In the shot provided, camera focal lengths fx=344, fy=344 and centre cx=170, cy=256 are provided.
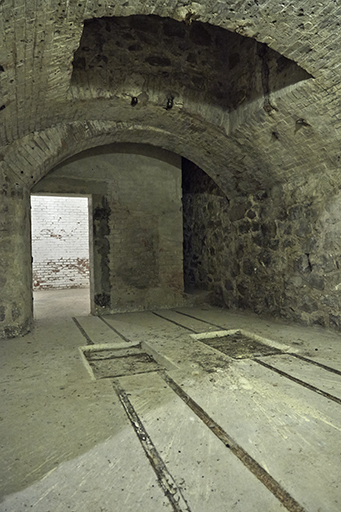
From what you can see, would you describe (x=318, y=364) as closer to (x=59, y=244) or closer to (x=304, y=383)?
(x=304, y=383)

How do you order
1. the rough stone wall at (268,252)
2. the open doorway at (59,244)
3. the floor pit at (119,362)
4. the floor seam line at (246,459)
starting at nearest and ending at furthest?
the floor seam line at (246,459) → the floor pit at (119,362) → the rough stone wall at (268,252) → the open doorway at (59,244)

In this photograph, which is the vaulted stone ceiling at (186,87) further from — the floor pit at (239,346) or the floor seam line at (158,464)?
the floor seam line at (158,464)

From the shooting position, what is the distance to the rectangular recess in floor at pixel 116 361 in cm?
271

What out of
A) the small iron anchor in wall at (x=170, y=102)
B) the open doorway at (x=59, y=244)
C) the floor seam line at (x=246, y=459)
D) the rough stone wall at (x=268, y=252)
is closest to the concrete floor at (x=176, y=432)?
the floor seam line at (x=246, y=459)

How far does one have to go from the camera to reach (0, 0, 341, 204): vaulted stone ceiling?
6.91ft

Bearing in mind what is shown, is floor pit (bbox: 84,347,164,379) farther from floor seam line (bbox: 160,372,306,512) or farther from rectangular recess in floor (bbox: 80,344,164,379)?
floor seam line (bbox: 160,372,306,512)

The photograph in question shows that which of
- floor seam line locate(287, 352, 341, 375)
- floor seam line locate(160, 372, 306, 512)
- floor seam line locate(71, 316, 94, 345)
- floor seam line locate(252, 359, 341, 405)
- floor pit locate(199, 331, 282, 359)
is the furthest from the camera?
floor seam line locate(71, 316, 94, 345)

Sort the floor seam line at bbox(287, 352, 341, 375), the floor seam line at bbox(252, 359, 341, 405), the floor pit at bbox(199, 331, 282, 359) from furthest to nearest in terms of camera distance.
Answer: the floor pit at bbox(199, 331, 282, 359) < the floor seam line at bbox(287, 352, 341, 375) < the floor seam line at bbox(252, 359, 341, 405)

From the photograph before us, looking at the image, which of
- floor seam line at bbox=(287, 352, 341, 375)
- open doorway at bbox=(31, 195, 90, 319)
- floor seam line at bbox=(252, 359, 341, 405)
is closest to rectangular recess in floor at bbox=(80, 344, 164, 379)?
floor seam line at bbox=(252, 359, 341, 405)

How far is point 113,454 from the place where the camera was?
1517 mm

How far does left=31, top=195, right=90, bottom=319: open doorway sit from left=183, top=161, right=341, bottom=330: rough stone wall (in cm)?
438

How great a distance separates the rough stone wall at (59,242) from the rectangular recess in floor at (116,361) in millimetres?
6578

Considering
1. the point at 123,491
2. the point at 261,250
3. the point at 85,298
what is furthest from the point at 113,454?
the point at 85,298

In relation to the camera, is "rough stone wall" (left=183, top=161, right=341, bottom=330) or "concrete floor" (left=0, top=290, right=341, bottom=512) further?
"rough stone wall" (left=183, top=161, right=341, bottom=330)
